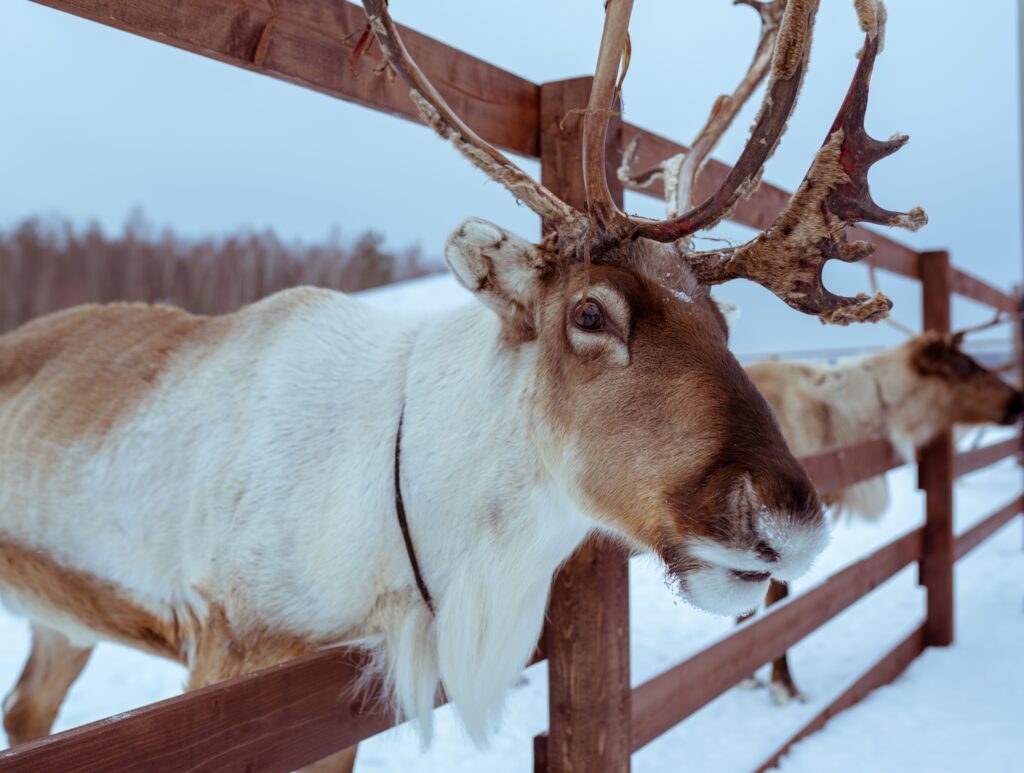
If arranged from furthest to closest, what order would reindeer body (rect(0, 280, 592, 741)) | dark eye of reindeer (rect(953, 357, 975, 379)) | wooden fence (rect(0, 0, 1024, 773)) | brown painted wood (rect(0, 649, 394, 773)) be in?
dark eye of reindeer (rect(953, 357, 975, 379)), reindeer body (rect(0, 280, 592, 741)), wooden fence (rect(0, 0, 1024, 773)), brown painted wood (rect(0, 649, 394, 773))

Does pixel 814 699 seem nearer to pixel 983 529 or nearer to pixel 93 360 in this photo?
pixel 983 529

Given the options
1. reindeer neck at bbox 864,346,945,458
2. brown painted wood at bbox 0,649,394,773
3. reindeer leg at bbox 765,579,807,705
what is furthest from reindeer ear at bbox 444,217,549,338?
reindeer neck at bbox 864,346,945,458

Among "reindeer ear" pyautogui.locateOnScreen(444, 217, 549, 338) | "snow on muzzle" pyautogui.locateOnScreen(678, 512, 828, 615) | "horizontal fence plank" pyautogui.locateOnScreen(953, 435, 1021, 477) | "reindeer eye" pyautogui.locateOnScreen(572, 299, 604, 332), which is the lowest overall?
"horizontal fence plank" pyautogui.locateOnScreen(953, 435, 1021, 477)

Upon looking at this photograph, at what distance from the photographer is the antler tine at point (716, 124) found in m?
2.29

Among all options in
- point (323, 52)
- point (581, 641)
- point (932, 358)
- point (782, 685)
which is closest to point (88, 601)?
point (581, 641)

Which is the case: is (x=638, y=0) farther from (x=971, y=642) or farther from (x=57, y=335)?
(x=971, y=642)

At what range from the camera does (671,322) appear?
1.72m

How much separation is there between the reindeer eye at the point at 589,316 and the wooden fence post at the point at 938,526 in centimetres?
395

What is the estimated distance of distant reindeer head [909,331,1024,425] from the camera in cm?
559

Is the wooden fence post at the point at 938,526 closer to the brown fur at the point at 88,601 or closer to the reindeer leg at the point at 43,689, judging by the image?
the brown fur at the point at 88,601

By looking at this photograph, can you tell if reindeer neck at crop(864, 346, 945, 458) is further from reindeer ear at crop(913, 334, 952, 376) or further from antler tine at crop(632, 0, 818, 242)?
→ antler tine at crop(632, 0, 818, 242)

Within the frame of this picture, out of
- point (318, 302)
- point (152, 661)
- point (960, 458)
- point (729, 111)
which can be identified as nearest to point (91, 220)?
point (152, 661)

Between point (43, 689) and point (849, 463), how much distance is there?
3.50m

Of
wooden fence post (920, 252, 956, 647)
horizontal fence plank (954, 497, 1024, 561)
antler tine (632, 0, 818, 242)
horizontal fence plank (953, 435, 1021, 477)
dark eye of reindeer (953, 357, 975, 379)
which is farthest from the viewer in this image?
dark eye of reindeer (953, 357, 975, 379)
